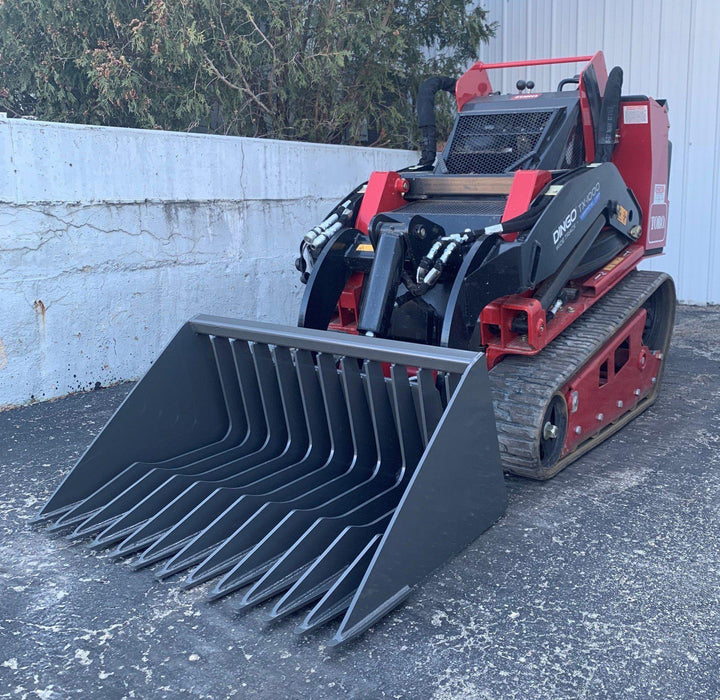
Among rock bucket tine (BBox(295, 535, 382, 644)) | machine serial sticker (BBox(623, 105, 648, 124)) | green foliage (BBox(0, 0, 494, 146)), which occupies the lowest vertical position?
rock bucket tine (BBox(295, 535, 382, 644))

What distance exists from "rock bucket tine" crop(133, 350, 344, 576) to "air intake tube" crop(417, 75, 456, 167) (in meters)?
1.98

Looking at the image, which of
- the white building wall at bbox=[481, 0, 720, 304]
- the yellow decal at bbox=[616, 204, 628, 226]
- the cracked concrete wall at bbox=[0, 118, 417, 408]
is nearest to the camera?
the yellow decal at bbox=[616, 204, 628, 226]

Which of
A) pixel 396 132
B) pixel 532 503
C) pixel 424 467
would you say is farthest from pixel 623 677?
pixel 396 132

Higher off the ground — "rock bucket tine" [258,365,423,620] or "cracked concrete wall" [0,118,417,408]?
"cracked concrete wall" [0,118,417,408]

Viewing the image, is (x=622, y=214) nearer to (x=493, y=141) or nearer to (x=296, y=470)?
(x=493, y=141)

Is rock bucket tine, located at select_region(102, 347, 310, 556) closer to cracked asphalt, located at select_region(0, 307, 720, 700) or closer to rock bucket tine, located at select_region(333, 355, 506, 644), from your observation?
cracked asphalt, located at select_region(0, 307, 720, 700)

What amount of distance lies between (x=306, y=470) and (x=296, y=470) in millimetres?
40

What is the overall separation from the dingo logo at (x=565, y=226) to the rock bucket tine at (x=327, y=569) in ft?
5.44

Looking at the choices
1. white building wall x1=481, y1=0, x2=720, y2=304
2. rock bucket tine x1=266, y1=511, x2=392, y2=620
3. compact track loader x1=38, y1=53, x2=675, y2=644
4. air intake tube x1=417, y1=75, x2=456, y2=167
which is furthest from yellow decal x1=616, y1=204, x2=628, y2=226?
white building wall x1=481, y1=0, x2=720, y2=304

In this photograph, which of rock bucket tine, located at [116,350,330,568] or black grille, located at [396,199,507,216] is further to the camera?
black grille, located at [396,199,507,216]

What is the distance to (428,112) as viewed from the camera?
4.57 m

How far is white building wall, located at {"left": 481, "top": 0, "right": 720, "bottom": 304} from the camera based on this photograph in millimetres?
7312

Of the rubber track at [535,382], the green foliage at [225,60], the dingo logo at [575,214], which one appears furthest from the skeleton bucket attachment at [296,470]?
the green foliage at [225,60]

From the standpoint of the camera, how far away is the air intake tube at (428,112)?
180 inches
